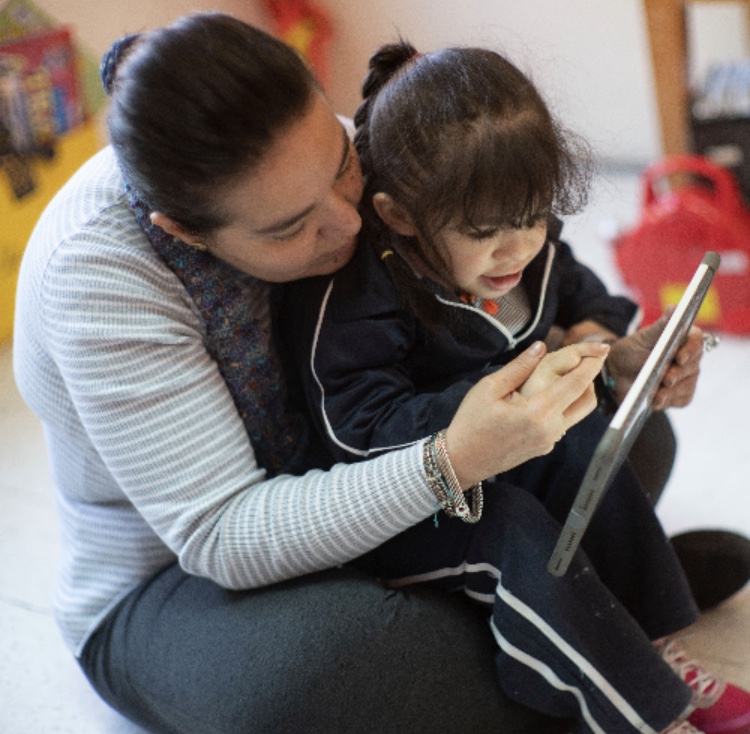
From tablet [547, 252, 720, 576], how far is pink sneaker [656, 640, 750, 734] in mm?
272

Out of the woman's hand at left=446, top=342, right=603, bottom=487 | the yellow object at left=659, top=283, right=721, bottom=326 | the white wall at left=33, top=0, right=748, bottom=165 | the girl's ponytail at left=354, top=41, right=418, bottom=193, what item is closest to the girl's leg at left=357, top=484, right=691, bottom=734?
the woman's hand at left=446, top=342, right=603, bottom=487

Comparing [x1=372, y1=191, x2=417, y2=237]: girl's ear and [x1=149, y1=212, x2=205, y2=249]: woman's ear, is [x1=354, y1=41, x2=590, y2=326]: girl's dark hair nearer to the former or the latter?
[x1=372, y1=191, x2=417, y2=237]: girl's ear

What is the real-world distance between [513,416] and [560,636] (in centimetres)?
23

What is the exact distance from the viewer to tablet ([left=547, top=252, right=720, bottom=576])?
2.51 ft

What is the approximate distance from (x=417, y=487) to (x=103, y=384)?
30 centimetres

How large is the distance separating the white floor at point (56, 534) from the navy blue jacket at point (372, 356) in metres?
0.25

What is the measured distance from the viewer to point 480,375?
3.46 feet

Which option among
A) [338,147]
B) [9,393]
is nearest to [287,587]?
[338,147]

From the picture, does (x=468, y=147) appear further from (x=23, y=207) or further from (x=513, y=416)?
(x=23, y=207)

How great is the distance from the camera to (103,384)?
94 cm

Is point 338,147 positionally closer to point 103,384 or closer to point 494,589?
point 103,384

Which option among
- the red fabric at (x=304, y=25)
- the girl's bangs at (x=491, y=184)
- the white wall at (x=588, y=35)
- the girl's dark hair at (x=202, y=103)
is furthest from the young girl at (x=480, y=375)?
the red fabric at (x=304, y=25)

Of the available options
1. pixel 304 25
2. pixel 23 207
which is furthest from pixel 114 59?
pixel 304 25

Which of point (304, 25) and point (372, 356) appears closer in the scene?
point (372, 356)
